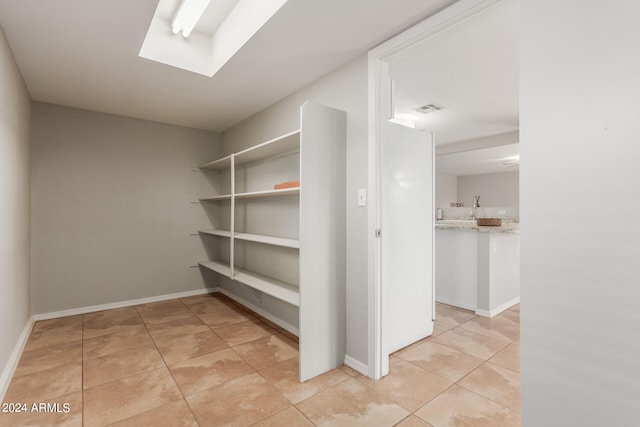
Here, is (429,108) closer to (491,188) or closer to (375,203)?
(375,203)

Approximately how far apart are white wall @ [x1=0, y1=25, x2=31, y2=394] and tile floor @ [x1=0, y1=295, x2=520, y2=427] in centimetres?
29

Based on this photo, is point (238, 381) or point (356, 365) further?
point (356, 365)

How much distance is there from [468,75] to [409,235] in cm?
146

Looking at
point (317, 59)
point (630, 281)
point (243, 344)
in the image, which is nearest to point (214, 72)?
point (317, 59)

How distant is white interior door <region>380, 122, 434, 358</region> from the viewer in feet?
8.27

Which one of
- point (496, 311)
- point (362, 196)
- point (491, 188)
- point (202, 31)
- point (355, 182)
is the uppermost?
point (202, 31)

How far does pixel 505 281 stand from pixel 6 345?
462cm

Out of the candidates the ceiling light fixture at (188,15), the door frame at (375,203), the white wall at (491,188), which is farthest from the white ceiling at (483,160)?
the ceiling light fixture at (188,15)

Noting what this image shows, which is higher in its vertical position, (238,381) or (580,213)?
(580,213)

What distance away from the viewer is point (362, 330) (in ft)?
7.13

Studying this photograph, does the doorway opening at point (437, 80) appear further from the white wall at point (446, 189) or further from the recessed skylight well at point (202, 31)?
the white wall at point (446, 189)

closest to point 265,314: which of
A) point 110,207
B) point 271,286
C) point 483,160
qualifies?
point 271,286

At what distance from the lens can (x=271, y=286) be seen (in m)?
2.84

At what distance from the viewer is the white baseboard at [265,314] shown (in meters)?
2.88
